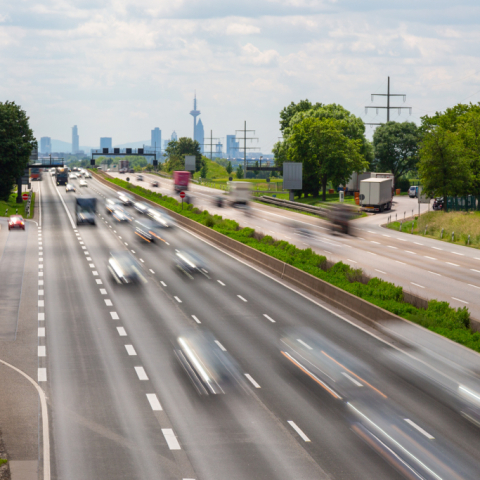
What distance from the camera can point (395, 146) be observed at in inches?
4852

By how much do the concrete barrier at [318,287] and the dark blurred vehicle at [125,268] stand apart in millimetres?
7158

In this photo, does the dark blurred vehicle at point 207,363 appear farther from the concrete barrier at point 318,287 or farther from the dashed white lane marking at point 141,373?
the concrete barrier at point 318,287

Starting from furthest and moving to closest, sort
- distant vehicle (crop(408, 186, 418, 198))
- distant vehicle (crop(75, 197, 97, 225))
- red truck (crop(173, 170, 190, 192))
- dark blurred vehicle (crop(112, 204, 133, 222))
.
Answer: red truck (crop(173, 170, 190, 192)) < distant vehicle (crop(408, 186, 418, 198)) < dark blurred vehicle (crop(112, 204, 133, 222)) < distant vehicle (crop(75, 197, 97, 225))

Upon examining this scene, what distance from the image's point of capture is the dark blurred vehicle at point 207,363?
17297mm

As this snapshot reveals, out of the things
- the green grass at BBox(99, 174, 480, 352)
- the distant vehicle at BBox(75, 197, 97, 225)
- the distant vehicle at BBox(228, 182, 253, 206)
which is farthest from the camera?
the distant vehicle at BBox(228, 182, 253, 206)

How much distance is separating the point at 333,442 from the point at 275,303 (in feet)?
47.9

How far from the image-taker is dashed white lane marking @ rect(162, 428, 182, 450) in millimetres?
13266

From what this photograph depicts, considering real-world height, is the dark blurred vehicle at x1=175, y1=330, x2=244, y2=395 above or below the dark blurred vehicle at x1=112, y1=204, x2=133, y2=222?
below

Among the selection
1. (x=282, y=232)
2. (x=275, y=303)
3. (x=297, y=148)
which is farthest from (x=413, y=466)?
(x=297, y=148)

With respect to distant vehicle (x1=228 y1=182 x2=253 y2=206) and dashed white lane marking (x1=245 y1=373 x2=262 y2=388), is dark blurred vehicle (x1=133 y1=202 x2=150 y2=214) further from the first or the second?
dashed white lane marking (x1=245 y1=373 x2=262 y2=388)

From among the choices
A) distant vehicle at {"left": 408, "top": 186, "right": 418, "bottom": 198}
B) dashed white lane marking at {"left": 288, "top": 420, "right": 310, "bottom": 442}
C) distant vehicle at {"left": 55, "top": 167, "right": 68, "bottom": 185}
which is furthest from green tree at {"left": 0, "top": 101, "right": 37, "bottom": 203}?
dashed white lane marking at {"left": 288, "top": 420, "right": 310, "bottom": 442}

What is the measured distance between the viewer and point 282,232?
56.4 meters

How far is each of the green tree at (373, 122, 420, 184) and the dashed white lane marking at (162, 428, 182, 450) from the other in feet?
374

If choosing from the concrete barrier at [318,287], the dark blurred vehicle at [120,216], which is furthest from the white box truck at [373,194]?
the concrete barrier at [318,287]
